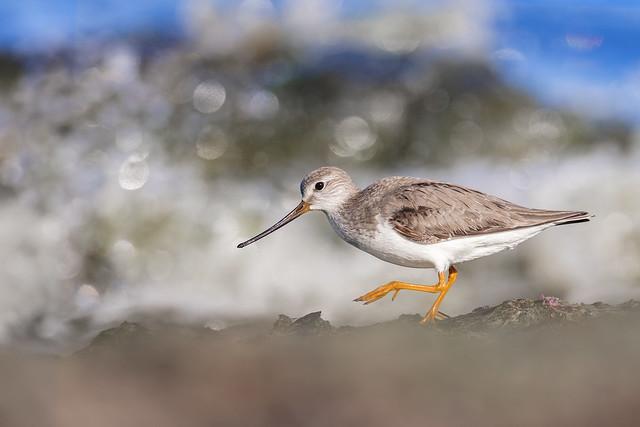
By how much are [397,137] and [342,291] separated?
347cm

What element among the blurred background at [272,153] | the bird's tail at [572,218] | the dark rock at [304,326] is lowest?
the dark rock at [304,326]

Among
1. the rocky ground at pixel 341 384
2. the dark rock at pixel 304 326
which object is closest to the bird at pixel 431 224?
the dark rock at pixel 304 326

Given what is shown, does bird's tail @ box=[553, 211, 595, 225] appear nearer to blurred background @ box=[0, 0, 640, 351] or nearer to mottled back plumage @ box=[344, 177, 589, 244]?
mottled back plumage @ box=[344, 177, 589, 244]

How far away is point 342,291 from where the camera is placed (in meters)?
10.9

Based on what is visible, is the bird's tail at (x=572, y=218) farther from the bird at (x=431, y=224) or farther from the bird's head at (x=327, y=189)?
the bird's head at (x=327, y=189)

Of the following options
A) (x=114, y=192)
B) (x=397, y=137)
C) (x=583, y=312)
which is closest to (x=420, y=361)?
(x=583, y=312)

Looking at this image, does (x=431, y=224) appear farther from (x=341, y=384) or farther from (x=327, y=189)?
(x=341, y=384)

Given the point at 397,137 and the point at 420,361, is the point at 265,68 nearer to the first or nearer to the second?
the point at 397,137

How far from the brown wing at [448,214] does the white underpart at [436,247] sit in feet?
0.15

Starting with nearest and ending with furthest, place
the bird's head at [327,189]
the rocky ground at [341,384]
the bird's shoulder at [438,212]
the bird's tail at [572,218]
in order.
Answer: the rocky ground at [341,384] → the bird's shoulder at [438,212] → the bird's tail at [572,218] → the bird's head at [327,189]

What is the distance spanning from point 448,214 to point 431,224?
18 cm

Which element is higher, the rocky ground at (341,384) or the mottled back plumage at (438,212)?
the mottled back plumage at (438,212)

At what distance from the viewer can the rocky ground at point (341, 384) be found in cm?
378

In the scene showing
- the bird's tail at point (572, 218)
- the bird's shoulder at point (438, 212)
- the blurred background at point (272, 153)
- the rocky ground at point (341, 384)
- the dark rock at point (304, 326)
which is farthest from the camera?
the blurred background at point (272, 153)
